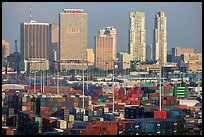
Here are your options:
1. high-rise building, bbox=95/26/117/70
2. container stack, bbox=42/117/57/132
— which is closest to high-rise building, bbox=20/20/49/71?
high-rise building, bbox=95/26/117/70

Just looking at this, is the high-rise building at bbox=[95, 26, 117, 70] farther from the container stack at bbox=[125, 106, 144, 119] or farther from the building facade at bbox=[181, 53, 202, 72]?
the container stack at bbox=[125, 106, 144, 119]

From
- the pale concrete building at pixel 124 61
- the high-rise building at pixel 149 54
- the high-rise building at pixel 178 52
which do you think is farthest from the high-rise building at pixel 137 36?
the high-rise building at pixel 178 52

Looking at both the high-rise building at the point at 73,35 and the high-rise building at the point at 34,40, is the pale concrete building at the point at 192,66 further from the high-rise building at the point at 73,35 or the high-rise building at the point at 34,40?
the high-rise building at the point at 34,40

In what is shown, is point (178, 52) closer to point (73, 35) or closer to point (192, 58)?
point (192, 58)

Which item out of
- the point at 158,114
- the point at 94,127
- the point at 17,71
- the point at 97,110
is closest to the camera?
the point at 94,127

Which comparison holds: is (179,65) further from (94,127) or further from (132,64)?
(94,127)

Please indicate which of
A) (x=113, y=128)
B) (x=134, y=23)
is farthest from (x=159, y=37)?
(x=113, y=128)
